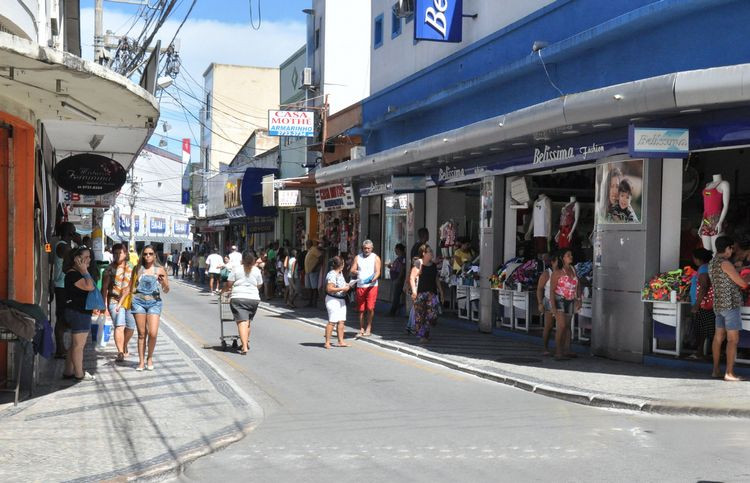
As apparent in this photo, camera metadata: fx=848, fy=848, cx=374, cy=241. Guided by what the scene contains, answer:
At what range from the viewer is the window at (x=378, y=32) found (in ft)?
83.8

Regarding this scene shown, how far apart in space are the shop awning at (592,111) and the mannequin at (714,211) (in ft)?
4.56

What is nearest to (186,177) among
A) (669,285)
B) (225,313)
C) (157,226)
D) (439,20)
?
(157,226)

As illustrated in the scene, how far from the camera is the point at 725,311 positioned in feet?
35.6

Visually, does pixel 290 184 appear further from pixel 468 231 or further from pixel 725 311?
pixel 725 311

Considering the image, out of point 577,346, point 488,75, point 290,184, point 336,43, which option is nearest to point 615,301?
point 577,346

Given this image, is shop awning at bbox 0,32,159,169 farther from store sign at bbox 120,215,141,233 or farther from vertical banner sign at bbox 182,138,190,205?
store sign at bbox 120,215,141,233

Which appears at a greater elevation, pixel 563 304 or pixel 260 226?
pixel 260 226

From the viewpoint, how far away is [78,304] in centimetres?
1081

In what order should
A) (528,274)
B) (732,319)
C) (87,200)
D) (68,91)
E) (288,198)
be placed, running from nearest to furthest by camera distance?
(68,91) → (732,319) → (528,274) → (87,200) → (288,198)

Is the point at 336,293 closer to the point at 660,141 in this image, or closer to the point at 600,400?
the point at 600,400

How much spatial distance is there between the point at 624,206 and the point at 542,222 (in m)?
3.29

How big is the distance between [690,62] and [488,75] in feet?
19.5

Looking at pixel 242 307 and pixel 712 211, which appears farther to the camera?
pixel 242 307

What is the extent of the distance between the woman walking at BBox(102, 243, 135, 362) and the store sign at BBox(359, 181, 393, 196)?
1079 cm
